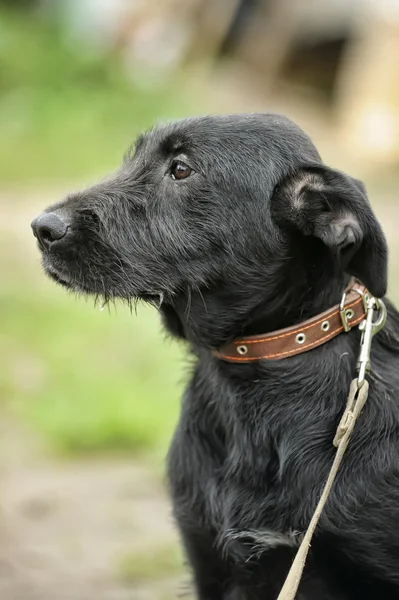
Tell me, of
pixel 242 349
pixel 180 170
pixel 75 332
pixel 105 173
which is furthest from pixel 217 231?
pixel 105 173

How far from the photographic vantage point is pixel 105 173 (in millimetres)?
9859

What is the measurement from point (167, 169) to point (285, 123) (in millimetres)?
435

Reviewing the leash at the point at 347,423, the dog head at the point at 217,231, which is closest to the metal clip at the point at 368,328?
the leash at the point at 347,423

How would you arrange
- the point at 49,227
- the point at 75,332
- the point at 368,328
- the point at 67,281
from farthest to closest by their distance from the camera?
the point at 75,332 < the point at 67,281 < the point at 49,227 < the point at 368,328

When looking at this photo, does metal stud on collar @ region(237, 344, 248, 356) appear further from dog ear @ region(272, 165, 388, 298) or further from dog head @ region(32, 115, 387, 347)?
dog ear @ region(272, 165, 388, 298)

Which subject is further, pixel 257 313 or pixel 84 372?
pixel 84 372

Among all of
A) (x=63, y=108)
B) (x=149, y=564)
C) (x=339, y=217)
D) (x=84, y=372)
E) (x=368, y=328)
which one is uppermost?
(x=63, y=108)

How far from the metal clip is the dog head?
0.43 ft

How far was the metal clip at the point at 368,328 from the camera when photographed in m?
2.83

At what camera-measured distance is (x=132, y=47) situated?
16422 millimetres

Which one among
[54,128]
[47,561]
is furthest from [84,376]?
→ [54,128]

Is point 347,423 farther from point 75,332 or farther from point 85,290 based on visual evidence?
point 75,332

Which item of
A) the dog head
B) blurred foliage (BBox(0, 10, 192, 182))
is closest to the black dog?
the dog head

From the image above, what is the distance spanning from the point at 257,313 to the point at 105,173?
7.03 metres
